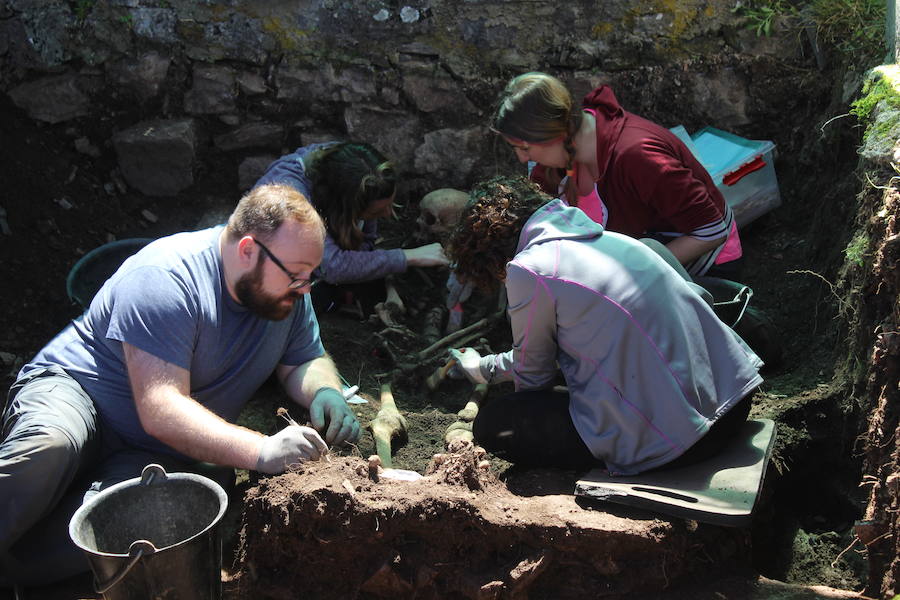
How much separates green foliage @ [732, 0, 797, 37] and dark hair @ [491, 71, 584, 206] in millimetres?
1859

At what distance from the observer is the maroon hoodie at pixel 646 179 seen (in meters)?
3.88

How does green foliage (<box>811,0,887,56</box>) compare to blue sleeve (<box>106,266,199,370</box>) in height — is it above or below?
above

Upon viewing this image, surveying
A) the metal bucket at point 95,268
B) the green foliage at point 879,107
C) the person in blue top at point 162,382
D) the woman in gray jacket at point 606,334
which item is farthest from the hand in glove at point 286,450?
the green foliage at point 879,107

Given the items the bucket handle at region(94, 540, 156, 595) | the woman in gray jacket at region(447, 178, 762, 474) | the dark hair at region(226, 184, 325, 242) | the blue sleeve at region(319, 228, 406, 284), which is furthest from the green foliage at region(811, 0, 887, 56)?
the bucket handle at region(94, 540, 156, 595)

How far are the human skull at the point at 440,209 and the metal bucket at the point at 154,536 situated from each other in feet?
8.68

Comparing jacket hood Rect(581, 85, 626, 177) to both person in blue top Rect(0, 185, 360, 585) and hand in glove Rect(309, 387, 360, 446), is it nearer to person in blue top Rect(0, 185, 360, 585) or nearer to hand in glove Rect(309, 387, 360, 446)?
person in blue top Rect(0, 185, 360, 585)

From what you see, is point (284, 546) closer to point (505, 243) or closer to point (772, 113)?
point (505, 243)

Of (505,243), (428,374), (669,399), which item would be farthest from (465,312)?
(669,399)

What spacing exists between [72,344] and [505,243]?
173cm

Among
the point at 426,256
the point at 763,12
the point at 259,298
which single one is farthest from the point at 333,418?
the point at 763,12

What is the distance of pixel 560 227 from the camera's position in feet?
9.93

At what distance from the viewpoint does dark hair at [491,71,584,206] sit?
384 cm

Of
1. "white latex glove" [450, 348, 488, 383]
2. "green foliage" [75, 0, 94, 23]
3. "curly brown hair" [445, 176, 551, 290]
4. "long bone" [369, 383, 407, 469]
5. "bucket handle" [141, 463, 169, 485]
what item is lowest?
"long bone" [369, 383, 407, 469]

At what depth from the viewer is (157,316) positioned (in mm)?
2938
